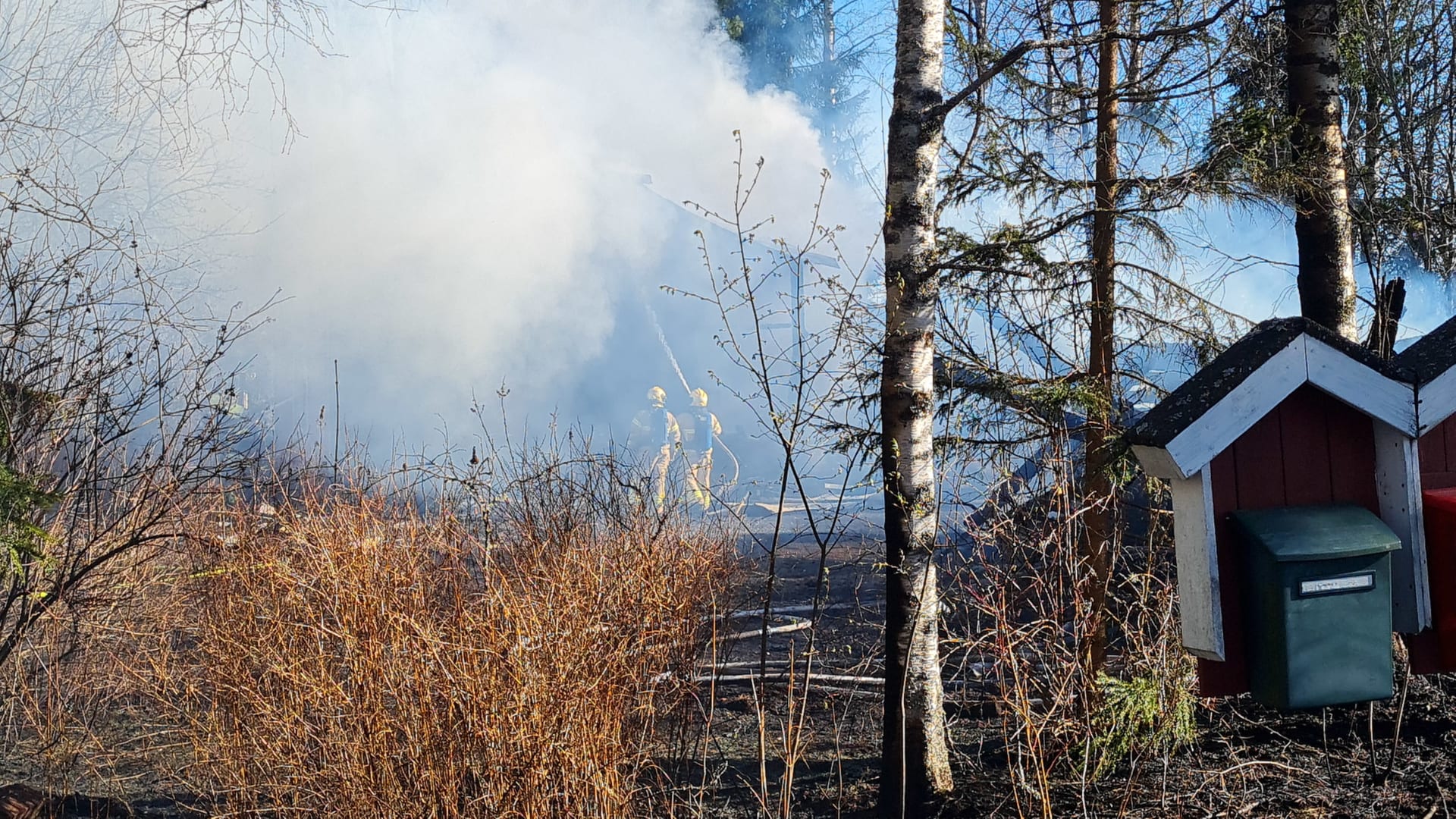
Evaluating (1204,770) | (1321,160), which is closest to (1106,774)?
(1204,770)

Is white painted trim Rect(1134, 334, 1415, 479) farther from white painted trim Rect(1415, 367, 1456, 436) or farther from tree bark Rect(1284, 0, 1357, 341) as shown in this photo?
tree bark Rect(1284, 0, 1357, 341)

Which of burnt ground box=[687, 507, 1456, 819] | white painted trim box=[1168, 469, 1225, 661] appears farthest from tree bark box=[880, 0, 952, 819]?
white painted trim box=[1168, 469, 1225, 661]

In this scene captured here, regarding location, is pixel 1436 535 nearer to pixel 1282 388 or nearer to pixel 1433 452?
pixel 1433 452

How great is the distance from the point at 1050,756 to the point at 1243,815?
1.14 m

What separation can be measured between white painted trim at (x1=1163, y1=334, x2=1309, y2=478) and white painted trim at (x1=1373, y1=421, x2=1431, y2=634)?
31 cm

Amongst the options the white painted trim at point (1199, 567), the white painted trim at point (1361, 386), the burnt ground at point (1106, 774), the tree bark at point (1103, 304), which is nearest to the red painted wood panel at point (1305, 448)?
the white painted trim at point (1361, 386)

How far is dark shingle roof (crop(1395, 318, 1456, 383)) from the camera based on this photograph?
2324 mm

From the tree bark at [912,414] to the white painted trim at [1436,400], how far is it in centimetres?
193

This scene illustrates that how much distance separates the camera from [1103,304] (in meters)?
5.02

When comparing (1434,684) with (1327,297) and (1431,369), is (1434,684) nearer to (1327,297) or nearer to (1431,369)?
(1327,297)

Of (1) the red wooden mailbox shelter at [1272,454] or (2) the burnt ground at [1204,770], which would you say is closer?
(1) the red wooden mailbox shelter at [1272,454]

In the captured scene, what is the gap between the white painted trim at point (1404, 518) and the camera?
238 cm

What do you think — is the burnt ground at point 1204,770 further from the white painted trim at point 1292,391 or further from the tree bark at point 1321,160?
the tree bark at point 1321,160

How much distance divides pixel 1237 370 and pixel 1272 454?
249mm
